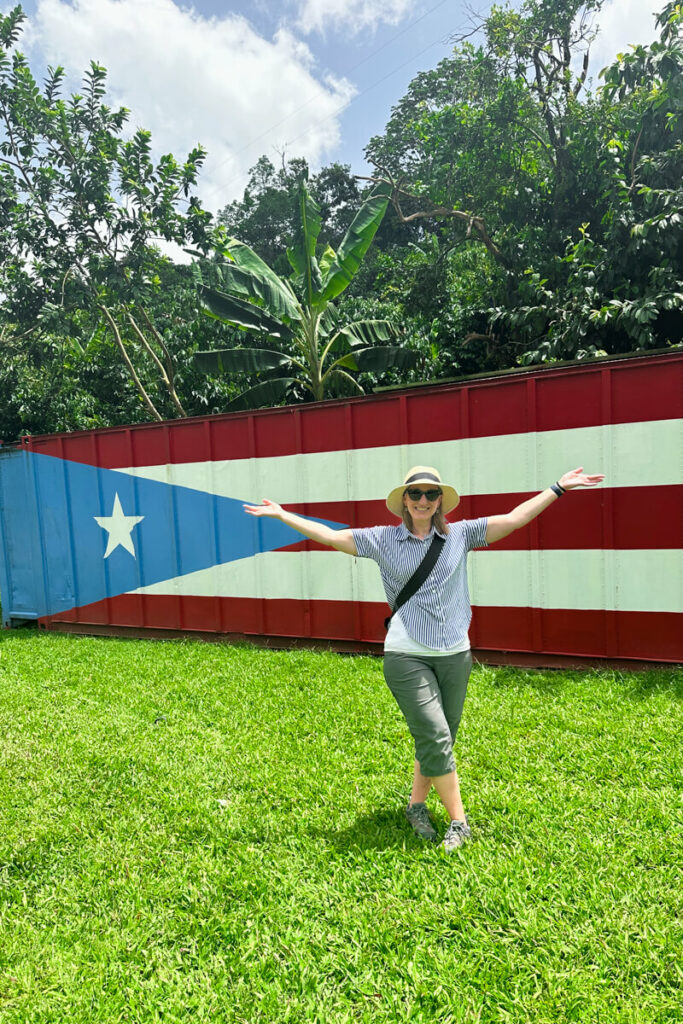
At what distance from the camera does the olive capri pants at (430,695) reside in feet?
9.48

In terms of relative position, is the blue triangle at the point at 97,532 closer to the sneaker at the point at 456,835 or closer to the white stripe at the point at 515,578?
the white stripe at the point at 515,578

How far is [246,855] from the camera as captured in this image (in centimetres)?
306

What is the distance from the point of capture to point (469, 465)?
19.4 feet

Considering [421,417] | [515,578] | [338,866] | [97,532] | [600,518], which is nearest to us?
[338,866]

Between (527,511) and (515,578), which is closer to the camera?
(527,511)

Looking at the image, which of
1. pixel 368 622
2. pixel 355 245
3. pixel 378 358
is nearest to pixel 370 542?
pixel 368 622

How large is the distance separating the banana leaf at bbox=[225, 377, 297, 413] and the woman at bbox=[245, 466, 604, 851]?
937cm

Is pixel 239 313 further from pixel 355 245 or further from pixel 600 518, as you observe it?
pixel 600 518

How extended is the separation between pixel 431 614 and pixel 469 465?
3.21 metres

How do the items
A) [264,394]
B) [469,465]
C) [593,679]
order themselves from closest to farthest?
[593,679] < [469,465] < [264,394]

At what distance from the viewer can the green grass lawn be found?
223cm

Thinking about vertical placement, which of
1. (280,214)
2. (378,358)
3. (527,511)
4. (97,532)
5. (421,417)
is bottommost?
(97,532)

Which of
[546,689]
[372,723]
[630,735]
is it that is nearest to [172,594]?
[372,723]

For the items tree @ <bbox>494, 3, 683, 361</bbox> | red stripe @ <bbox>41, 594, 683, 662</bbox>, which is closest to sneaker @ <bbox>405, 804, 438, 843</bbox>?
red stripe @ <bbox>41, 594, 683, 662</bbox>
